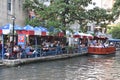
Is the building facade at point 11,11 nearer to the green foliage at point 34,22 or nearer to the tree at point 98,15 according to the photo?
the green foliage at point 34,22

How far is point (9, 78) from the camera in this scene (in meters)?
21.9

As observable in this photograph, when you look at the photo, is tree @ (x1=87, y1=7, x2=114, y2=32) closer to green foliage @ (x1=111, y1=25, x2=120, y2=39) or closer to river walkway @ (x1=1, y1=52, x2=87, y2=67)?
river walkway @ (x1=1, y1=52, x2=87, y2=67)

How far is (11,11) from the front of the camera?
39.7 meters

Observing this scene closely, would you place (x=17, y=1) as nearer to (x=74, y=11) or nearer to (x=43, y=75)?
(x=74, y=11)

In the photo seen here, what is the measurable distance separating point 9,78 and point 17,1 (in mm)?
20354

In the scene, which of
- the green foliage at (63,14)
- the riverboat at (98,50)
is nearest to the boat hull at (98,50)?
the riverboat at (98,50)

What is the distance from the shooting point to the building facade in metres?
37.4

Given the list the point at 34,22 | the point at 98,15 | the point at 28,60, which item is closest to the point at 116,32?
the point at 98,15

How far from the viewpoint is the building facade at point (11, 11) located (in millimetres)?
37406

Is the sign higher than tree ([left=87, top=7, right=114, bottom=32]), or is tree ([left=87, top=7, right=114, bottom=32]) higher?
tree ([left=87, top=7, right=114, bottom=32])

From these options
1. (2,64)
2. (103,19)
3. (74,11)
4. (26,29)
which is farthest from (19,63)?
(103,19)

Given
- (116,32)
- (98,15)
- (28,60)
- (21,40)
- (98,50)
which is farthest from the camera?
(116,32)

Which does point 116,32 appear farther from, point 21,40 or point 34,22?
point 21,40

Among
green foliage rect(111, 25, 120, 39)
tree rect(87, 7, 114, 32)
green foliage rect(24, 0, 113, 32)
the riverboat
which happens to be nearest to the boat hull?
the riverboat
